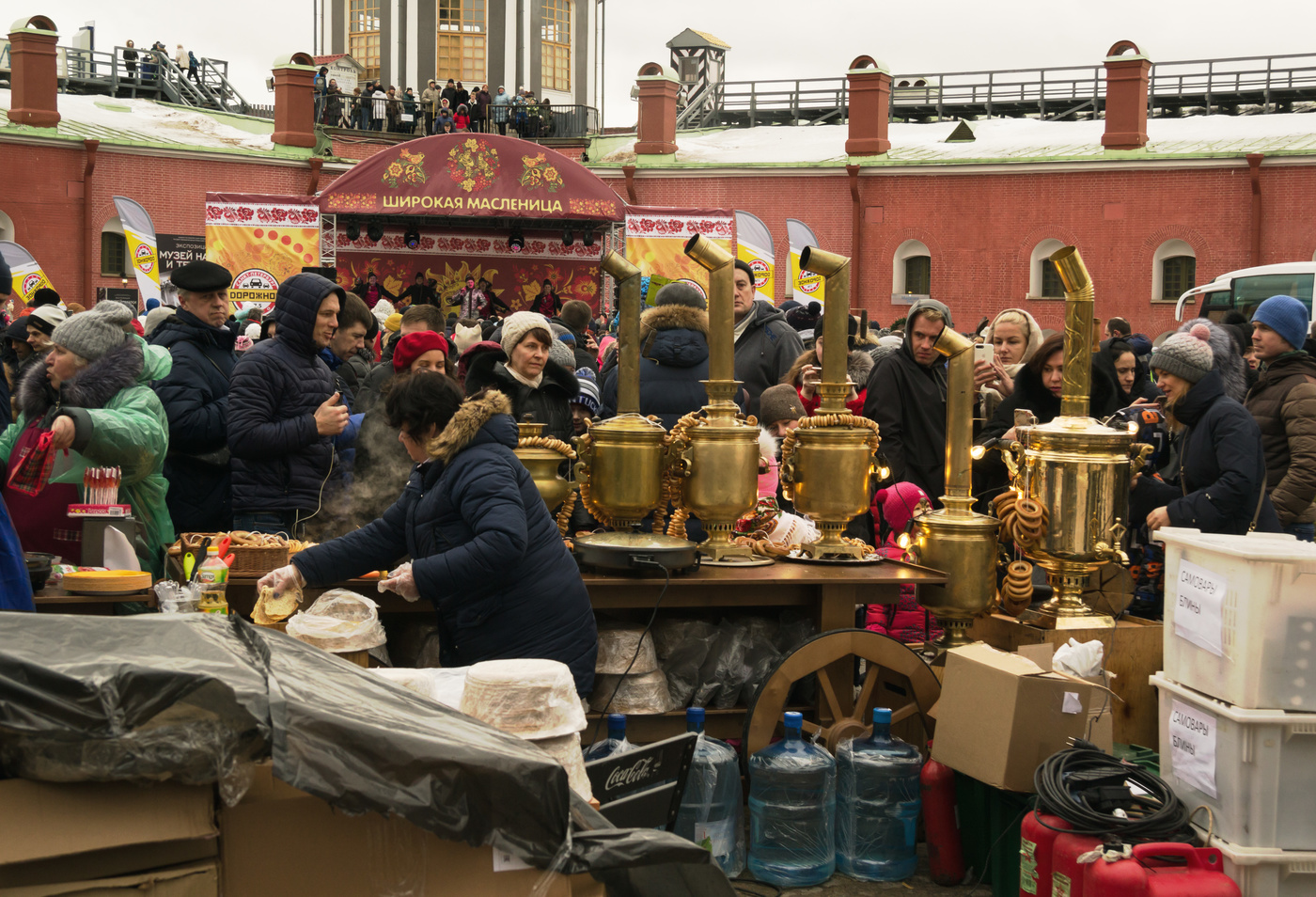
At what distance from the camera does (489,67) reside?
35.8 metres

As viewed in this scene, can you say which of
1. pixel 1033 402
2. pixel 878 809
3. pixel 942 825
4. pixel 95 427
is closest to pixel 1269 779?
pixel 942 825

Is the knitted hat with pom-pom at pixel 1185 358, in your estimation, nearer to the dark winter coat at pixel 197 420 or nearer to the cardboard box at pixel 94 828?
the dark winter coat at pixel 197 420

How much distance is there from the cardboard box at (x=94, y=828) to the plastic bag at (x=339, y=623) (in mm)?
1511

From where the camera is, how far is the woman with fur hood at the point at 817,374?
603cm

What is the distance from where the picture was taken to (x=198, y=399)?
5.32 m

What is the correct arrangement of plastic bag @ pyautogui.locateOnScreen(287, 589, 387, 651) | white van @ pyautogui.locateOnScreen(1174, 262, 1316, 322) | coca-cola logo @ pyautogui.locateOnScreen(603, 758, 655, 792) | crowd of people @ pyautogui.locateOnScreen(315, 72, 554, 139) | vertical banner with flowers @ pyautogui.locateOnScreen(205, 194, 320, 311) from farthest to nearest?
crowd of people @ pyautogui.locateOnScreen(315, 72, 554, 139) < white van @ pyautogui.locateOnScreen(1174, 262, 1316, 322) < vertical banner with flowers @ pyautogui.locateOnScreen(205, 194, 320, 311) < plastic bag @ pyautogui.locateOnScreen(287, 589, 387, 651) < coca-cola logo @ pyautogui.locateOnScreen(603, 758, 655, 792)

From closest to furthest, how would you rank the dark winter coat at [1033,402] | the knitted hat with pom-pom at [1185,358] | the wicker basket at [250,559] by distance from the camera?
the wicker basket at [250,559] → the knitted hat with pom-pom at [1185,358] → the dark winter coat at [1033,402]

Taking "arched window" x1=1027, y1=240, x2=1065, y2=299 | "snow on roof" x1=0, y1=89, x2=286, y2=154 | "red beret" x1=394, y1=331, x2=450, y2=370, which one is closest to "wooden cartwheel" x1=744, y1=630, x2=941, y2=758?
"red beret" x1=394, y1=331, x2=450, y2=370

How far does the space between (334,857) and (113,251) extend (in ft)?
85.0

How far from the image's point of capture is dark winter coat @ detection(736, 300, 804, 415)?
23.0 feet

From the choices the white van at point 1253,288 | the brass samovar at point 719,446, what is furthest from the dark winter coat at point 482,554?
the white van at point 1253,288

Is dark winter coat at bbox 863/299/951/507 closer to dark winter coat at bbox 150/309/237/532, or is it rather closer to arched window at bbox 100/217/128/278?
dark winter coat at bbox 150/309/237/532

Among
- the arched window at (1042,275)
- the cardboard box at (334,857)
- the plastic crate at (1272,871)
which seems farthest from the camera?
the arched window at (1042,275)

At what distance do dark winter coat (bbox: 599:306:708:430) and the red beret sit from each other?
905 millimetres
